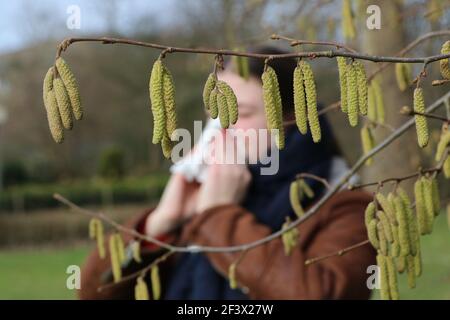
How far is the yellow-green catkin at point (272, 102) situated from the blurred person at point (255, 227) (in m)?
0.83

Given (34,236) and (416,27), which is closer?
(416,27)

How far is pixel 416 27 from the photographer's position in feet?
14.7

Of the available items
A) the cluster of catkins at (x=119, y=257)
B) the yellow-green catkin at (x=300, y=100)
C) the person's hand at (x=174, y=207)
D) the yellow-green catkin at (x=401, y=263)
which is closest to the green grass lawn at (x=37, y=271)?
the person's hand at (x=174, y=207)

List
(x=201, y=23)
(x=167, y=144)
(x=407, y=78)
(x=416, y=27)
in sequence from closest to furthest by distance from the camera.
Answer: (x=167, y=144) < (x=407, y=78) < (x=416, y=27) < (x=201, y=23)

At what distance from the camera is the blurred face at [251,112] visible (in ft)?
6.44

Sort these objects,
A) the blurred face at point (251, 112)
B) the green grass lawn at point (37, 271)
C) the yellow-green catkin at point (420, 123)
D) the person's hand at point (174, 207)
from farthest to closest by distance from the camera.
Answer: the green grass lawn at point (37, 271) < the person's hand at point (174, 207) < the blurred face at point (251, 112) < the yellow-green catkin at point (420, 123)

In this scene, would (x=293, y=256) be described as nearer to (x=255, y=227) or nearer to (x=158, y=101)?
(x=255, y=227)

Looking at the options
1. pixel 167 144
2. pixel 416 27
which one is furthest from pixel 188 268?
pixel 416 27

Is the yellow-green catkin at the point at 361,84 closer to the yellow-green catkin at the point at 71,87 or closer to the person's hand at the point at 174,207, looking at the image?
the yellow-green catkin at the point at 71,87

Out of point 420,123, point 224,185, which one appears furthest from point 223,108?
point 224,185

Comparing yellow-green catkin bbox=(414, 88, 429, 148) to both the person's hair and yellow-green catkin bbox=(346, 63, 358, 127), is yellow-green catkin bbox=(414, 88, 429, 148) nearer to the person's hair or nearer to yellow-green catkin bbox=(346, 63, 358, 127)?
yellow-green catkin bbox=(346, 63, 358, 127)

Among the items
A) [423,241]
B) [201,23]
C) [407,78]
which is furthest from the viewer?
[201,23]
